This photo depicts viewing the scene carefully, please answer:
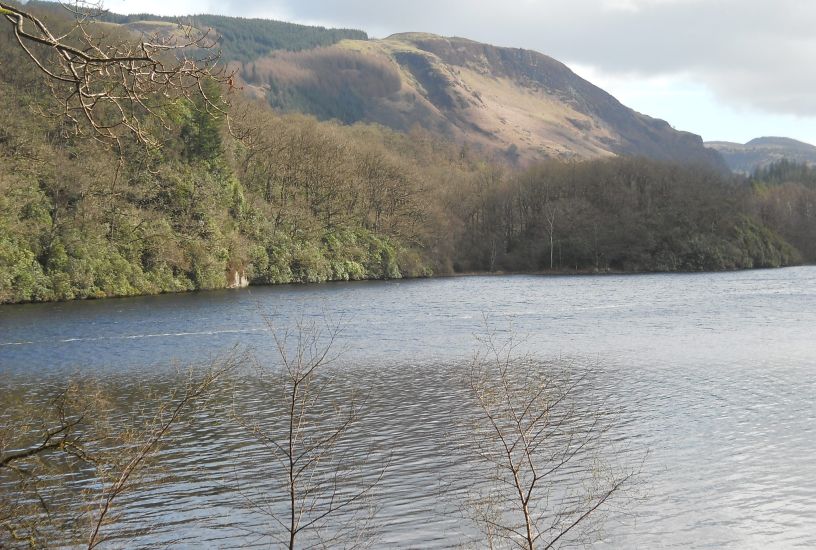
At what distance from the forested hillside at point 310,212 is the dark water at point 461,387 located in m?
6.80

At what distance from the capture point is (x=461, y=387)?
2470 centimetres

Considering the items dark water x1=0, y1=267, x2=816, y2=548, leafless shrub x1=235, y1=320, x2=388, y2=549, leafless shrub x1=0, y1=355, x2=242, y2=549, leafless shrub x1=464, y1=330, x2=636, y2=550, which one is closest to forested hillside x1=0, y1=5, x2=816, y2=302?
dark water x1=0, y1=267, x2=816, y2=548

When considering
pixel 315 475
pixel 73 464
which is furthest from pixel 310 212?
pixel 315 475

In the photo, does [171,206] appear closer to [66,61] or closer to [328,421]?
[328,421]

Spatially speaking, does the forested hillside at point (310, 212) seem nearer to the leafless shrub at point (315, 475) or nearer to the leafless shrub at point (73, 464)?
the leafless shrub at point (73, 464)

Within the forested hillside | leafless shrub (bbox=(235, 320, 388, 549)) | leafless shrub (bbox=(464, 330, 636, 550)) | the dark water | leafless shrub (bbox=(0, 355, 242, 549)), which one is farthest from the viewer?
the forested hillside

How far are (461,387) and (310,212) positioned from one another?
64.4m

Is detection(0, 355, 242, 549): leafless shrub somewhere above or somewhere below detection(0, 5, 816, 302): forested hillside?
below

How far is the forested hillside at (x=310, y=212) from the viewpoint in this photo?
5872 centimetres

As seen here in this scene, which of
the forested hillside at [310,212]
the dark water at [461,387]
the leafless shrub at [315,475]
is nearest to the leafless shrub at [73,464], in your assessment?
the dark water at [461,387]

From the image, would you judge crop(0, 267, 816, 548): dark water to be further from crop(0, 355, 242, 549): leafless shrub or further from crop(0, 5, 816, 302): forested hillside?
crop(0, 5, 816, 302): forested hillside

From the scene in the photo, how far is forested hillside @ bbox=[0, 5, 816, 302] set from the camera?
→ 5872 centimetres

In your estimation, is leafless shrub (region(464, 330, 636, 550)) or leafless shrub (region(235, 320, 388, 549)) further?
leafless shrub (region(235, 320, 388, 549))

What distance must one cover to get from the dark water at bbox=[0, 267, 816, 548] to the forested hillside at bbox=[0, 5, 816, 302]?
6.80 m
